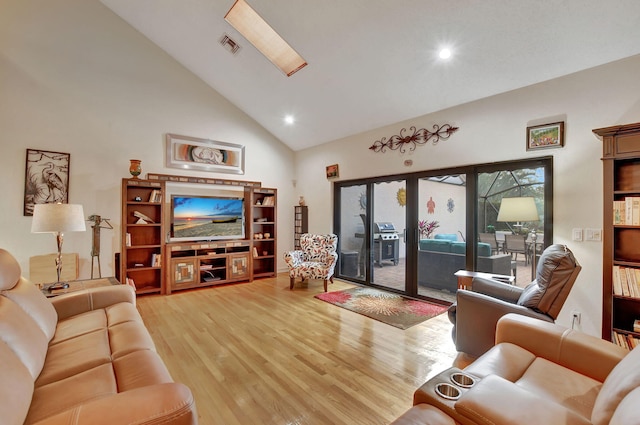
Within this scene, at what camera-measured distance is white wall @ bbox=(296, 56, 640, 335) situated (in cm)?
271

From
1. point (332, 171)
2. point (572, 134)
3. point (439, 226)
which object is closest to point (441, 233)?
point (439, 226)

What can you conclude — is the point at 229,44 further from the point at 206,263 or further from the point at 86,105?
the point at 206,263

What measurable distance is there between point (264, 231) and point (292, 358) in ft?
12.3

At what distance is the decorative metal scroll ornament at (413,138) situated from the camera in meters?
3.93

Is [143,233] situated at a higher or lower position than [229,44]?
lower

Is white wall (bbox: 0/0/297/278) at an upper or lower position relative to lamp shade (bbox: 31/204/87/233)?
upper

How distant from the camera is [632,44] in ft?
8.27

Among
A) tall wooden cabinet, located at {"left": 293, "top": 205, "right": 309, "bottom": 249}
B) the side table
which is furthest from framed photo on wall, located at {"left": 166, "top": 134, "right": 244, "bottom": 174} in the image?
the side table

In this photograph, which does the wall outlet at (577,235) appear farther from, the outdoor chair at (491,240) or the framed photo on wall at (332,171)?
the framed photo on wall at (332,171)

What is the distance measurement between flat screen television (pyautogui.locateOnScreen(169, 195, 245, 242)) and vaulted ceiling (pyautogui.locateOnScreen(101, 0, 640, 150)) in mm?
1975

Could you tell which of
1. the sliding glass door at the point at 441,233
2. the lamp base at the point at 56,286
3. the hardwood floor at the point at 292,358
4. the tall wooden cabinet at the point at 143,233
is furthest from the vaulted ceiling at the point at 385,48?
the lamp base at the point at 56,286

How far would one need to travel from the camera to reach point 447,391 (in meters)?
1.22

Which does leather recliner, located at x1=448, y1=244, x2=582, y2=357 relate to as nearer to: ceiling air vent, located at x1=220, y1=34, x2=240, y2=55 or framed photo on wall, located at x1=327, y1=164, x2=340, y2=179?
framed photo on wall, located at x1=327, y1=164, x2=340, y2=179

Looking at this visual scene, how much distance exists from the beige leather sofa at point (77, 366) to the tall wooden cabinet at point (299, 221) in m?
4.07
